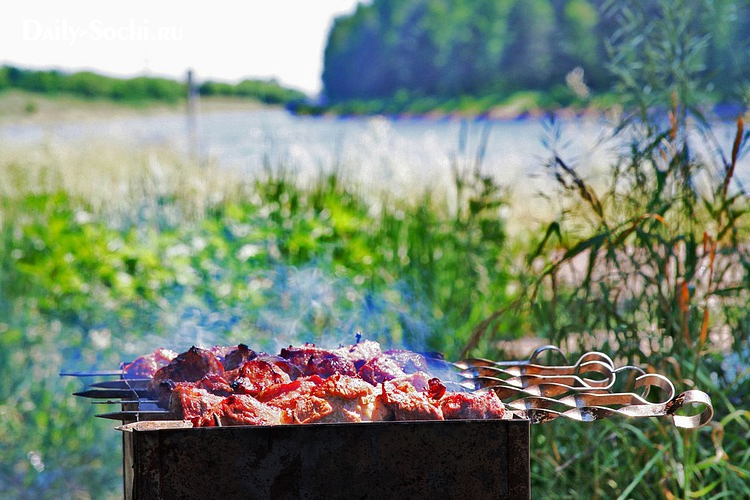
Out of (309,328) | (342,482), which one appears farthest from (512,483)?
(309,328)

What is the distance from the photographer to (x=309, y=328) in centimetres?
429

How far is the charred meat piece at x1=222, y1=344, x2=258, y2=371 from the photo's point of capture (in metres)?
2.01

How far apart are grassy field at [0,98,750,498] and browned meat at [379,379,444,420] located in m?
1.27

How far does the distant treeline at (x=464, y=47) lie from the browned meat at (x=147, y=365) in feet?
62.5

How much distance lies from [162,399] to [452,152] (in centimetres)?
301

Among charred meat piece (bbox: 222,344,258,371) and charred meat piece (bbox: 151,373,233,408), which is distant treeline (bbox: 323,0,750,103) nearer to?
charred meat piece (bbox: 222,344,258,371)

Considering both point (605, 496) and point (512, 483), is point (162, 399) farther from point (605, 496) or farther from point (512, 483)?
point (605, 496)

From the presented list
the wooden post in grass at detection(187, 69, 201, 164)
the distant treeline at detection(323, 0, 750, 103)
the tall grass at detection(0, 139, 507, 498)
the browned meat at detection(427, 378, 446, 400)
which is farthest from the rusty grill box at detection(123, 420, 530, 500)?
the distant treeline at detection(323, 0, 750, 103)

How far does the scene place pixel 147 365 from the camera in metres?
2.05

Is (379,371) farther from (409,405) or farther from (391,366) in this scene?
(409,405)

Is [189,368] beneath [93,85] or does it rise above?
above

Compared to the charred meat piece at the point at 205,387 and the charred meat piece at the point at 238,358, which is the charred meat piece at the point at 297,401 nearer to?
the charred meat piece at the point at 205,387

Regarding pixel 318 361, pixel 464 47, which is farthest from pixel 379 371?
pixel 464 47

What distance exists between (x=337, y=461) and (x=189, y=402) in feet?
0.99
